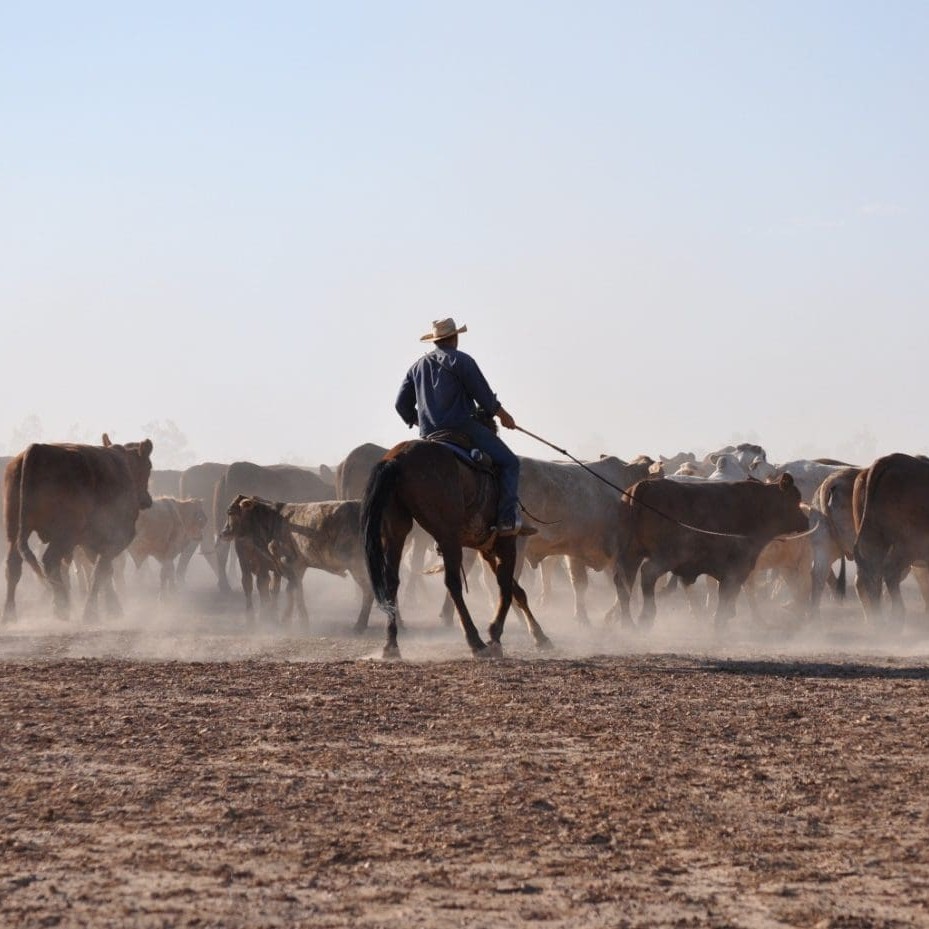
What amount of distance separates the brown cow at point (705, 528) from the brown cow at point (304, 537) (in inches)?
113

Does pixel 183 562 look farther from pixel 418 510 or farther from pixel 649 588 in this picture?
pixel 418 510

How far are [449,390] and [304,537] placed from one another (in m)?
5.81

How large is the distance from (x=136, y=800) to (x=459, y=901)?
2.02 metres

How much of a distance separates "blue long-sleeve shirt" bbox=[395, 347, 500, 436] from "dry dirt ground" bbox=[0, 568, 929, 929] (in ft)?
6.95

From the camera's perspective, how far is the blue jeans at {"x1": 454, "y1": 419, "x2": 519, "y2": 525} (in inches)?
518

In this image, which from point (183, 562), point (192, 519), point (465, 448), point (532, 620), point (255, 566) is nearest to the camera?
point (465, 448)

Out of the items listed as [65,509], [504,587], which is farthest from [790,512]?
[65,509]

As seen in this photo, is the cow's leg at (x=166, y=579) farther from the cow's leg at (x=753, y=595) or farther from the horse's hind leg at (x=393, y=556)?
the horse's hind leg at (x=393, y=556)

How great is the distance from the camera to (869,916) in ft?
16.2

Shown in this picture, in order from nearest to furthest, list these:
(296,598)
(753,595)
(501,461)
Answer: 1. (501,461)
2. (296,598)
3. (753,595)

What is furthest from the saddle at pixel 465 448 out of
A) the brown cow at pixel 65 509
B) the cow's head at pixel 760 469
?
the cow's head at pixel 760 469

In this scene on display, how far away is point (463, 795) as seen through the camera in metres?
6.77

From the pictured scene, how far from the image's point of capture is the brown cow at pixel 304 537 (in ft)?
58.8

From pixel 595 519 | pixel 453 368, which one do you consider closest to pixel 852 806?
pixel 453 368
